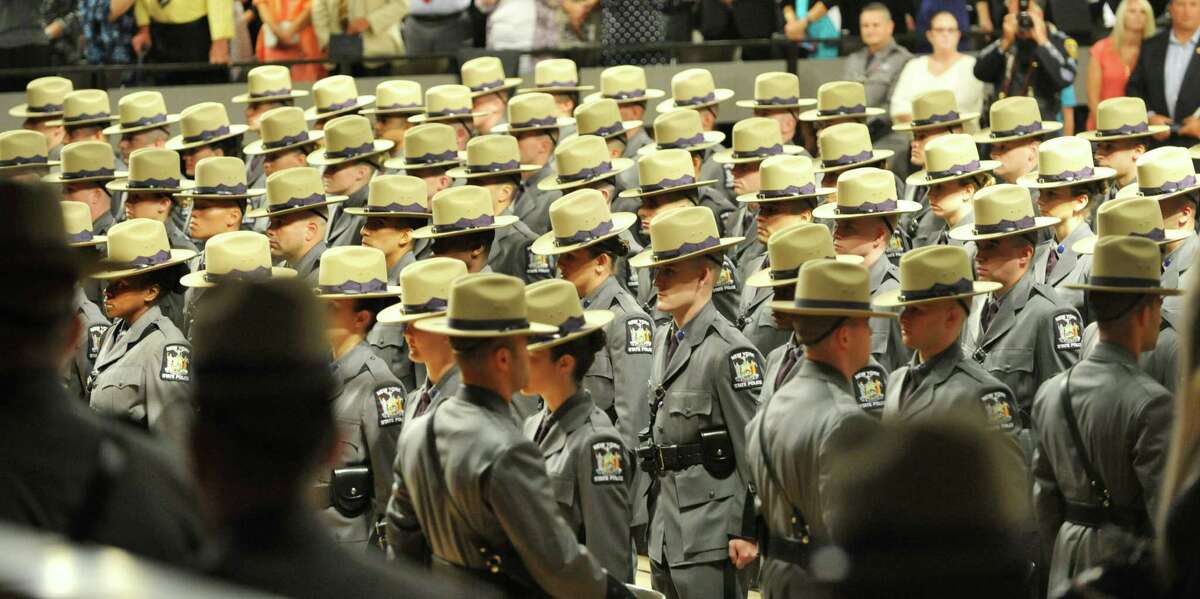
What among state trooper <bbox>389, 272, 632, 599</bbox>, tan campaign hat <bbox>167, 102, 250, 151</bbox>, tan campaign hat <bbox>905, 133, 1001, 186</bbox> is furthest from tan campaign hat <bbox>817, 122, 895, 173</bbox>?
state trooper <bbox>389, 272, 632, 599</bbox>

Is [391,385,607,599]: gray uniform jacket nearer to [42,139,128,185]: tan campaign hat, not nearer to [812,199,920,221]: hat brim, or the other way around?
[812,199,920,221]: hat brim

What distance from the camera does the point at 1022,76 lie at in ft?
36.2

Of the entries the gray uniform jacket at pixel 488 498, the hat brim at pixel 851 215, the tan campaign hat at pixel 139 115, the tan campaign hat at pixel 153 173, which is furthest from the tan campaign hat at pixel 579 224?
the tan campaign hat at pixel 139 115

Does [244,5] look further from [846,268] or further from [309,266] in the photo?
[846,268]

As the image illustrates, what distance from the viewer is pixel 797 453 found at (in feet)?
14.9

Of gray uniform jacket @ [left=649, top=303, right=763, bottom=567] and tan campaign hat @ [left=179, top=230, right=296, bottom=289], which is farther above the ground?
tan campaign hat @ [left=179, top=230, right=296, bottom=289]

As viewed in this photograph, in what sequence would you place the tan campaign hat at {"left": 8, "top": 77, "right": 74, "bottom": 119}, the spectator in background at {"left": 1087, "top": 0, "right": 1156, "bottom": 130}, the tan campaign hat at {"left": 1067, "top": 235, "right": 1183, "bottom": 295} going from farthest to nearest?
1. the tan campaign hat at {"left": 8, "top": 77, "right": 74, "bottom": 119}
2. the spectator in background at {"left": 1087, "top": 0, "right": 1156, "bottom": 130}
3. the tan campaign hat at {"left": 1067, "top": 235, "right": 1183, "bottom": 295}

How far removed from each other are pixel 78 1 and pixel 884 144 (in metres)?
6.23

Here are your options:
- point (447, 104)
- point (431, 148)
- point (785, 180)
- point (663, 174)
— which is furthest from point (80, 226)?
point (785, 180)

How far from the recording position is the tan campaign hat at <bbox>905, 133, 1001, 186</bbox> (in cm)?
842

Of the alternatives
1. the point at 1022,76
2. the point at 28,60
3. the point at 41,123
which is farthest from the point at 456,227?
the point at 28,60

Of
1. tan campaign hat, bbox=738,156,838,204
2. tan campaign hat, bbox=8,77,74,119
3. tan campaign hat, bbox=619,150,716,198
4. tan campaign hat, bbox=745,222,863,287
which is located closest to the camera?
tan campaign hat, bbox=745,222,863,287

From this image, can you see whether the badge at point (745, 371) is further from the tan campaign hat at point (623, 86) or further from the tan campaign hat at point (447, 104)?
the tan campaign hat at point (623, 86)

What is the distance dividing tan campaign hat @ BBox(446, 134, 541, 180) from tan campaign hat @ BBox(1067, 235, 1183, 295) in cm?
447
